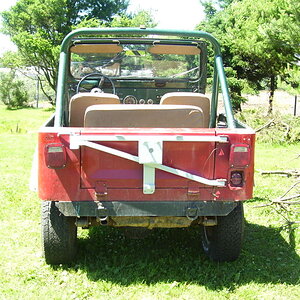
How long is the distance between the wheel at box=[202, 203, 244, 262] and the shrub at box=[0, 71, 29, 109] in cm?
2965

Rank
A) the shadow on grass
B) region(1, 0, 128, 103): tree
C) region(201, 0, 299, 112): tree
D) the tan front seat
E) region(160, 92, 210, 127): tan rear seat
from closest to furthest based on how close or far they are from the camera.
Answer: the shadow on grass
the tan front seat
region(160, 92, 210, 127): tan rear seat
region(201, 0, 299, 112): tree
region(1, 0, 128, 103): tree

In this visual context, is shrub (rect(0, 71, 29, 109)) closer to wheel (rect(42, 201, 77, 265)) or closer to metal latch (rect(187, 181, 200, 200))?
wheel (rect(42, 201, 77, 265))

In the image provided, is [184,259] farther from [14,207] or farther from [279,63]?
[279,63]

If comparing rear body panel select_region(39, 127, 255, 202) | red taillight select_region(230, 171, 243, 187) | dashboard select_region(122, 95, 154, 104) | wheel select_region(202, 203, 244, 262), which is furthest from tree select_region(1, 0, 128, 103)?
red taillight select_region(230, 171, 243, 187)

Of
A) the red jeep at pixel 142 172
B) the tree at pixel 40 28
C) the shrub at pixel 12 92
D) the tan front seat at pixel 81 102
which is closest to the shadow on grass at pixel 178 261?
the red jeep at pixel 142 172

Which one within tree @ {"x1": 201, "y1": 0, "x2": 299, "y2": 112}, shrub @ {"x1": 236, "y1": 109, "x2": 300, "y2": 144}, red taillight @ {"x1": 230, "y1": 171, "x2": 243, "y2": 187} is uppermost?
tree @ {"x1": 201, "y1": 0, "x2": 299, "y2": 112}

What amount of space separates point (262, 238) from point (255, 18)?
1161 centimetres

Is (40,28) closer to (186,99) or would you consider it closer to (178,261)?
(186,99)

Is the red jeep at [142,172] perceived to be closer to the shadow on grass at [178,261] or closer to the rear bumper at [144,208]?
the rear bumper at [144,208]

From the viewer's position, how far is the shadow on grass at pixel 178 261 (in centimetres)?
361

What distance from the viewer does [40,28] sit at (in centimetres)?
3008

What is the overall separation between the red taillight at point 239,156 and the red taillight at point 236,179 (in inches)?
2.9

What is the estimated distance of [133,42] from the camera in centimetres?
515

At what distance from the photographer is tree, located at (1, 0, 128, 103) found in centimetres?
2840
